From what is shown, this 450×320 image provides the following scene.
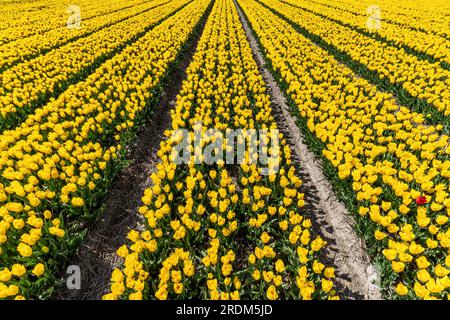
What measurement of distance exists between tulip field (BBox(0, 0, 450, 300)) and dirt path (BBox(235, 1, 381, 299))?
2 cm

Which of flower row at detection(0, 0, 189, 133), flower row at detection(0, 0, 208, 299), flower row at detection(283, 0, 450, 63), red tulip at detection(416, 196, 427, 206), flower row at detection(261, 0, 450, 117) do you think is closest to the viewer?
flower row at detection(0, 0, 208, 299)

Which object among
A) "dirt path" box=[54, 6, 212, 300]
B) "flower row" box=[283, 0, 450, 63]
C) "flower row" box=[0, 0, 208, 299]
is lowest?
"dirt path" box=[54, 6, 212, 300]

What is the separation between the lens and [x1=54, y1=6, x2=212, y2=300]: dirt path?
4180mm

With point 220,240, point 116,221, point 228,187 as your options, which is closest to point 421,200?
point 228,187

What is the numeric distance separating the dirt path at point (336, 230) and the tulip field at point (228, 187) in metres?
0.02

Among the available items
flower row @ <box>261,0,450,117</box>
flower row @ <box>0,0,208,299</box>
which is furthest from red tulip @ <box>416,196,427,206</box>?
flower row @ <box>0,0,208,299</box>

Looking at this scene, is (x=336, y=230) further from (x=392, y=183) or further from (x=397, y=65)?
(x=397, y=65)

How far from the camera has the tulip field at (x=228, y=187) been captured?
3689 millimetres

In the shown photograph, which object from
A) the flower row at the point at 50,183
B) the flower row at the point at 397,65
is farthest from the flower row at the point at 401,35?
the flower row at the point at 50,183

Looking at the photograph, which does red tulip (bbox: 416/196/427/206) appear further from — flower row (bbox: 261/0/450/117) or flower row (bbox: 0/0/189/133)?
flower row (bbox: 0/0/189/133)

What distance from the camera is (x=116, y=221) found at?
17.1 ft

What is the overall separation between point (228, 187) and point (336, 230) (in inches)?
90.1
